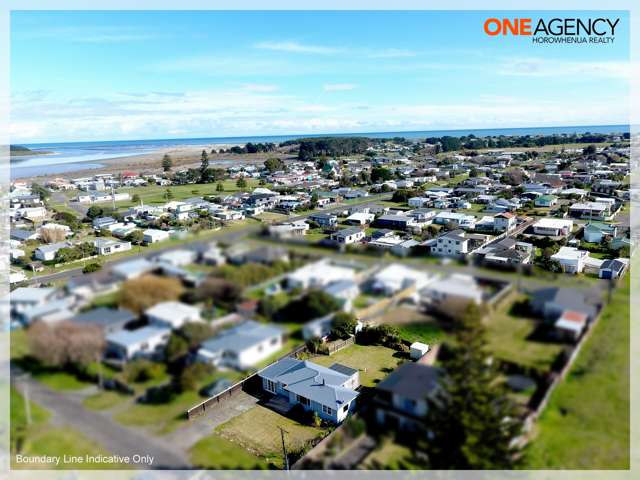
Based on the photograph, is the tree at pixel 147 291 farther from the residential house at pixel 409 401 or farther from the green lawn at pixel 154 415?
the residential house at pixel 409 401

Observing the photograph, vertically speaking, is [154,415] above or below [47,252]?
above

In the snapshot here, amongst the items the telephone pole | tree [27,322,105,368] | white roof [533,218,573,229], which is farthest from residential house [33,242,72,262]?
white roof [533,218,573,229]

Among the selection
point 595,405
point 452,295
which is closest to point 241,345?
point 452,295

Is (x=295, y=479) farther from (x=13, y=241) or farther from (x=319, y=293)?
(x=13, y=241)

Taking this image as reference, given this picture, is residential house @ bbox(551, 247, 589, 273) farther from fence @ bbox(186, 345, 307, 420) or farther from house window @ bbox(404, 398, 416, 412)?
house window @ bbox(404, 398, 416, 412)

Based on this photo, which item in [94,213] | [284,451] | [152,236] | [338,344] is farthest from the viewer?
[94,213]

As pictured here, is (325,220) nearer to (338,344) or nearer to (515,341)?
(338,344)

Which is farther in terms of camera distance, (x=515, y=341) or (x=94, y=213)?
(x=94, y=213)
